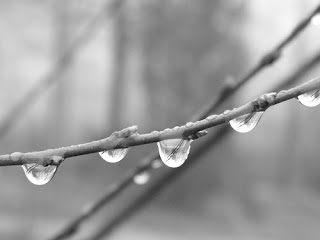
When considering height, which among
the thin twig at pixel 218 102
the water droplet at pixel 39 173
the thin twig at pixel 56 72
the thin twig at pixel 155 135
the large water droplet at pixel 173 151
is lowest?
the thin twig at pixel 155 135

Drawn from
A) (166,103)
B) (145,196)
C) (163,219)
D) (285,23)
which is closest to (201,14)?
(166,103)

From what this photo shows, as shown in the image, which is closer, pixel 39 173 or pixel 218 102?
pixel 39 173

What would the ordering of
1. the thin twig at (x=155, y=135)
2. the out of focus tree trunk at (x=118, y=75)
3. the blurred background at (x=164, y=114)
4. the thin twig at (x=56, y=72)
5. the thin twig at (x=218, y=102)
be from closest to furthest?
the thin twig at (x=155, y=135), the thin twig at (x=218, y=102), the thin twig at (x=56, y=72), the blurred background at (x=164, y=114), the out of focus tree trunk at (x=118, y=75)

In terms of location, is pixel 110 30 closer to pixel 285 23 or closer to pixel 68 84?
pixel 68 84

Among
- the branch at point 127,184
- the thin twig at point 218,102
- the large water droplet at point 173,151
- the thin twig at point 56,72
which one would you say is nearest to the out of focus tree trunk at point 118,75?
the thin twig at point 56,72

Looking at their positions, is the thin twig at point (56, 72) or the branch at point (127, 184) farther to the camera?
Result: the thin twig at point (56, 72)

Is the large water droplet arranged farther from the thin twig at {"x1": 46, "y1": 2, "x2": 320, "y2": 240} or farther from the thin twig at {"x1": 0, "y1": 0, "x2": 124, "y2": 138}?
the thin twig at {"x1": 0, "y1": 0, "x2": 124, "y2": 138}

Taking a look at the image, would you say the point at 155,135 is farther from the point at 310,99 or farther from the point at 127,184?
the point at 127,184

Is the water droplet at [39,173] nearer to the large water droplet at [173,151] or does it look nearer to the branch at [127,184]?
the large water droplet at [173,151]

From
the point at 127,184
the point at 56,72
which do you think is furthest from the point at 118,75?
the point at 127,184
